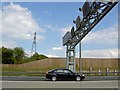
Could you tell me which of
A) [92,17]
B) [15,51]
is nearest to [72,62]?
[92,17]

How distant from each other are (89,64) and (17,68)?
1437cm

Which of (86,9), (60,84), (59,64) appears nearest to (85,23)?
(86,9)

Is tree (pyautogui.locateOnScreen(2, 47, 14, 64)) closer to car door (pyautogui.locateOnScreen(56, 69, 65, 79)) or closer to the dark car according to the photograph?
car door (pyautogui.locateOnScreen(56, 69, 65, 79))

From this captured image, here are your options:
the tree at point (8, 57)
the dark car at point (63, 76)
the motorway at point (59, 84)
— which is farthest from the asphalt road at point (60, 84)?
the tree at point (8, 57)

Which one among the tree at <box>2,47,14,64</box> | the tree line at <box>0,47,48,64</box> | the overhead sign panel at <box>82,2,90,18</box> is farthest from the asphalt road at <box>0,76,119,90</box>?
the tree line at <box>0,47,48,64</box>

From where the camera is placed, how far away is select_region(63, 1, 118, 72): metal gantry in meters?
22.6

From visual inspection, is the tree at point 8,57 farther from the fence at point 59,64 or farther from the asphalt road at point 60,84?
the asphalt road at point 60,84

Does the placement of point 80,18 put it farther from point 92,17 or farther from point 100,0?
point 100,0

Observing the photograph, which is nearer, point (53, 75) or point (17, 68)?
point (53, 75)

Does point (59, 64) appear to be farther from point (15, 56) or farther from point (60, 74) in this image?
point (15, 56)

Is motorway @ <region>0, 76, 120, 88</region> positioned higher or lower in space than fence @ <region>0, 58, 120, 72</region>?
lower

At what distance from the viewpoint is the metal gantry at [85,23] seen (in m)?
22.6

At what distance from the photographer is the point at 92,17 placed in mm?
26188

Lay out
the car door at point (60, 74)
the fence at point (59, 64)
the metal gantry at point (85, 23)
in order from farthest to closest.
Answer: the fence at point (59, 64)
the car door at point (60, 74)
the metal gantry at point (85, 23)
